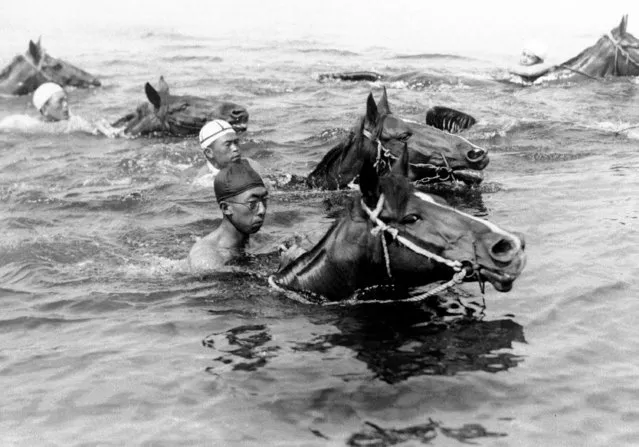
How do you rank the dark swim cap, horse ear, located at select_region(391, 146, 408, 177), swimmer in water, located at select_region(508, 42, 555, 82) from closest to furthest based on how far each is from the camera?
horse ear, located at select_region(391, 146, 408, 177) < the dark swim cap < swimmer in water, located at select_region(508, 42, 555, 82)

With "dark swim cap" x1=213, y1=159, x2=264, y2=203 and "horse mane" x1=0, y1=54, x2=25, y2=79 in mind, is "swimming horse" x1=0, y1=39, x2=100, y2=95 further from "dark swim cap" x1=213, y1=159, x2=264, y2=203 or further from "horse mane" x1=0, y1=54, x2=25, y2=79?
"dark swim cap" x1=213, y1=159, x2=264, y2=203

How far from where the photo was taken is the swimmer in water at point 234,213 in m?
6.94

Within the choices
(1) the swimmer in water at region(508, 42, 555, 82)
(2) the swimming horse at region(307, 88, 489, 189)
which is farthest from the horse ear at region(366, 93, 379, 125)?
(1) the swimmer in water at region(508, 42, 555, 82)

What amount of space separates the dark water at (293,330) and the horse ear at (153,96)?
1.35 metres

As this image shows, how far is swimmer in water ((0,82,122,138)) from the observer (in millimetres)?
14766

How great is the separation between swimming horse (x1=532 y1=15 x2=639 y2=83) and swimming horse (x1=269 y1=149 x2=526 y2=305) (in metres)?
12.1

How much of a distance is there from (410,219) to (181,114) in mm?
8704

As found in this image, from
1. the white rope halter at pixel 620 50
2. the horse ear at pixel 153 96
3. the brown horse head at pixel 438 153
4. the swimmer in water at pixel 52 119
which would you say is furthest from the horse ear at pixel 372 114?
the white rope halter at pixel 620 50

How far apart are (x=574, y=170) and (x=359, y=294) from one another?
5.32 metres

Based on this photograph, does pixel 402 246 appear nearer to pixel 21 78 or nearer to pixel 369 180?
pixel 369 180

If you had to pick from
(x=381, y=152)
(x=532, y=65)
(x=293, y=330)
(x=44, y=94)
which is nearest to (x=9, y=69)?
(x=44, y=94)

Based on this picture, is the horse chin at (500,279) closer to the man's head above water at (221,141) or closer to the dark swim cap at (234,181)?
the dark swim cap at (234,181)

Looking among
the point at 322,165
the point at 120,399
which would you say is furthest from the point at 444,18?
the point at 120,399

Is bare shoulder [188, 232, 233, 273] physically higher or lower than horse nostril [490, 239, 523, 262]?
lower
